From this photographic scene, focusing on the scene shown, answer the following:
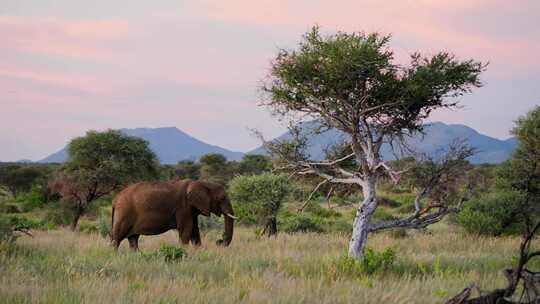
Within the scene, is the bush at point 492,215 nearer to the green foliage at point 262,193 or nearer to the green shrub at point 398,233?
the green shrub at point 398,233

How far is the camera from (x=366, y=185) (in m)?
11.4

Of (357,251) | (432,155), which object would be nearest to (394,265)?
(357,251)

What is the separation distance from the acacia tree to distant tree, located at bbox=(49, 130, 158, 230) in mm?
12580

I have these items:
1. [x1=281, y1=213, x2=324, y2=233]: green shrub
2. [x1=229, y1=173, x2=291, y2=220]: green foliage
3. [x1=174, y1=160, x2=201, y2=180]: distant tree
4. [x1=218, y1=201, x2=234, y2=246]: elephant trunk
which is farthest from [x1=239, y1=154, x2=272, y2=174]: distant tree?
[x1=218, y1=201, x2=234, y2=246]: elephant trunk

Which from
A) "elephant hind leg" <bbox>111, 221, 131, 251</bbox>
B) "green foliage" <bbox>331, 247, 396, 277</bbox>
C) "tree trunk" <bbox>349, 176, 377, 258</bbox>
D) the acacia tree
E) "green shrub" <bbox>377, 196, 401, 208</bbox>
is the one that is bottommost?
"green shrub" <bbox>377, 196, 401, 208</bbox>

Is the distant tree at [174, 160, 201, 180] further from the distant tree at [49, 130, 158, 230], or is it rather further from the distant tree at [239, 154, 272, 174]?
the distant tree at [49, 130, 158, 230]

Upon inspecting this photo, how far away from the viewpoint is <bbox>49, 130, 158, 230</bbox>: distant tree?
23109 mm

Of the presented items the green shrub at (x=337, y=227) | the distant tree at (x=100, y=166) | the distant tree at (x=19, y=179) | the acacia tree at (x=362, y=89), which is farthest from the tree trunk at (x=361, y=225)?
the distant tree at (x=19, y=179)

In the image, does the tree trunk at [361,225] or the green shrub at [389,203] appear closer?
the tree trunk at [361,225]

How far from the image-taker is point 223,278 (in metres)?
8.10

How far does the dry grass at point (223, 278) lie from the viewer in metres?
5.93

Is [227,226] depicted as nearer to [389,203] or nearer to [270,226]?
[270,226]

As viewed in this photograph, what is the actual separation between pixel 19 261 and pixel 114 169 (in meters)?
14.4

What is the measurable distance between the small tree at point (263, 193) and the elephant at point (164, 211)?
683 cm
